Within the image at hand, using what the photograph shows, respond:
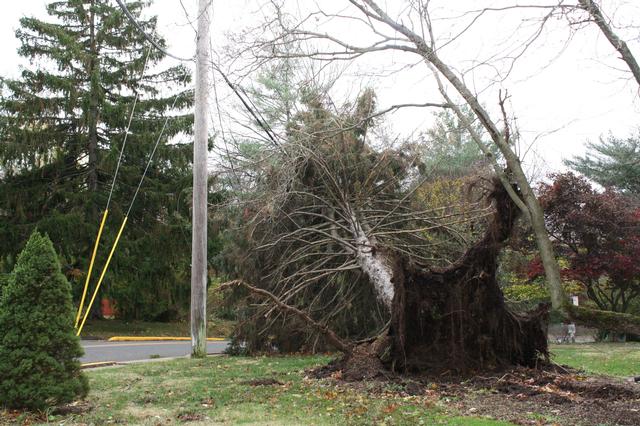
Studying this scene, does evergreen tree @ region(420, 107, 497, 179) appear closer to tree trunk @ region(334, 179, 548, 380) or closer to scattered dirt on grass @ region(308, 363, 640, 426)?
tree trunk @ region(334, 179, 548, 380)

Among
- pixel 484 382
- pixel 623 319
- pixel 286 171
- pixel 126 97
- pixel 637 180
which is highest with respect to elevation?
pixel 126 97

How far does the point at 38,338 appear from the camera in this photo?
6512 millimetres

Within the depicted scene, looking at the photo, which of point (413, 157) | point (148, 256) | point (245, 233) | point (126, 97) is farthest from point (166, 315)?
point (413, 157)

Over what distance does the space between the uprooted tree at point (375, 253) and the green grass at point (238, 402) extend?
1.33 metres

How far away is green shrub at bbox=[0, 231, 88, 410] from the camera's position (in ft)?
20.8

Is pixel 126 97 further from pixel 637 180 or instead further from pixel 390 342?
pixel 637 180

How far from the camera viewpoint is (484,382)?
7.97 meters

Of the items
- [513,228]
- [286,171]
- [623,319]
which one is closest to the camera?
[623,319]

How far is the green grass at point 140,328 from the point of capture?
2465cm

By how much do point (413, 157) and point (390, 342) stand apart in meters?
5.91

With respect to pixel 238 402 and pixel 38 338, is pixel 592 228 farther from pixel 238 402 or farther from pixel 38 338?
pixel 38 338

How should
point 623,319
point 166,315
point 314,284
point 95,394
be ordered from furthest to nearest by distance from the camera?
point 166,315, point 314,284, point 95,394, point 623,319

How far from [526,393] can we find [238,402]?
3.30 metres

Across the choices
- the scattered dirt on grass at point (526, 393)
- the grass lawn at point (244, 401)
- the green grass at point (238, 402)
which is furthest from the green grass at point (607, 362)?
the green grass at point (238, 402)
